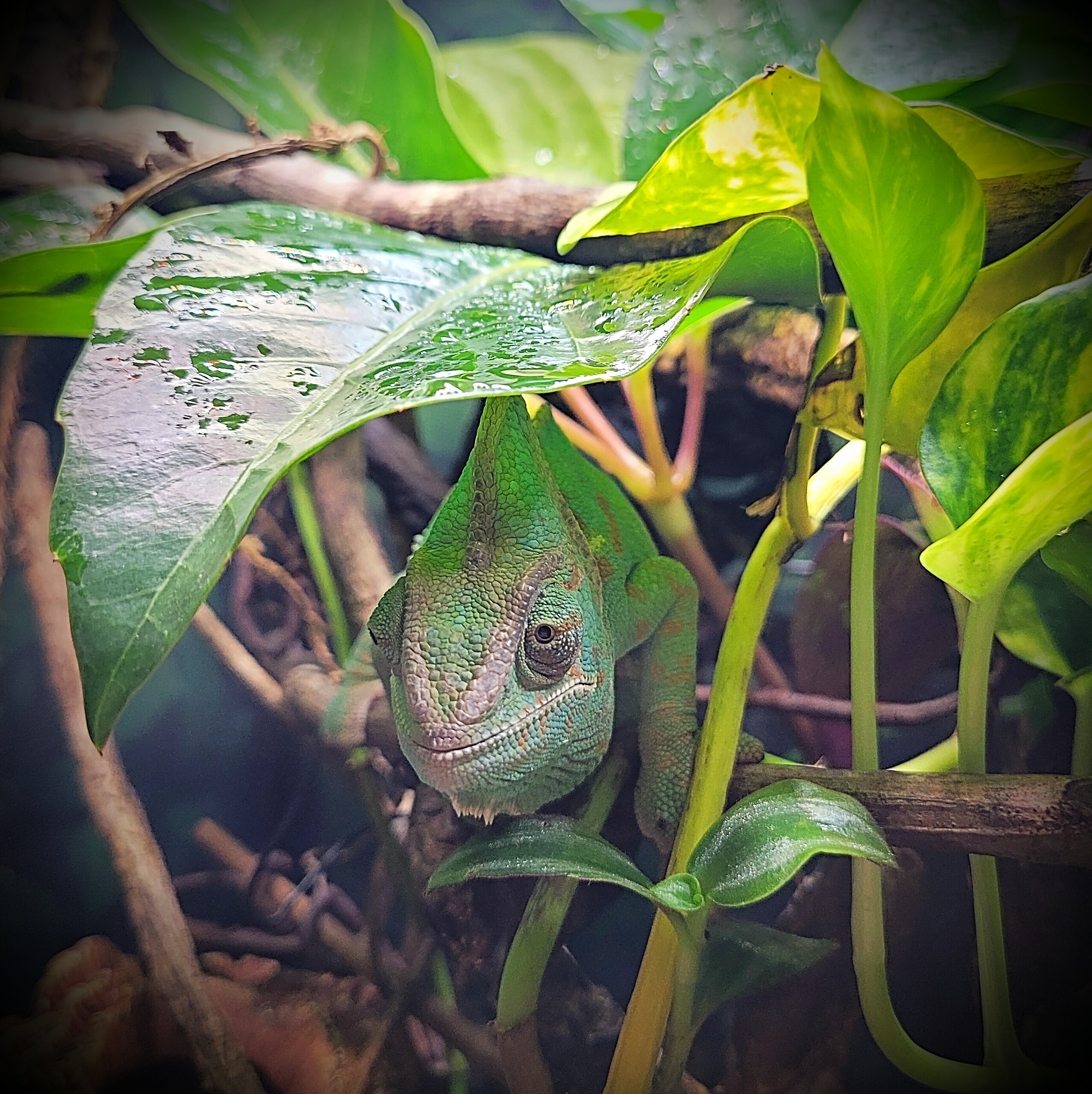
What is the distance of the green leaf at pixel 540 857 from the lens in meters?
0.55

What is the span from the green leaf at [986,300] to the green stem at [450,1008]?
0.56 metres

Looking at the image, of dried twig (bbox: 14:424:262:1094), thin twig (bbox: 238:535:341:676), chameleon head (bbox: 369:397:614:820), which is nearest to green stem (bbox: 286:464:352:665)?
thin twig (bbox: 238:535:341:676)

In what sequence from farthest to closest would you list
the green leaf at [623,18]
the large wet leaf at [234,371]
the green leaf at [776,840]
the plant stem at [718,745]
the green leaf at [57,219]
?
the green leaf at [623,18] → the green leaf at [57,219] → the plant stem at [718,745] → the green leaf at [776,840] → the large wet leaf at [234,371]

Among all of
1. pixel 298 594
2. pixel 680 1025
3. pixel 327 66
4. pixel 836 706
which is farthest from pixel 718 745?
pixel 327 66

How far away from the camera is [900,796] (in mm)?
566

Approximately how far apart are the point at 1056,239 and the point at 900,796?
42cm

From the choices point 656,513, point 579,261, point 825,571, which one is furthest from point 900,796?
point 579,261

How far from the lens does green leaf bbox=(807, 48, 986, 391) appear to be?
48 centimetres

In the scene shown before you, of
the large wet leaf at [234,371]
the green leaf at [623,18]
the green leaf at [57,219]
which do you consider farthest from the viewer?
the green leaf at [623,18]

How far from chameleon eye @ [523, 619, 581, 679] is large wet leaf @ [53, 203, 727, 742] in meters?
0.22

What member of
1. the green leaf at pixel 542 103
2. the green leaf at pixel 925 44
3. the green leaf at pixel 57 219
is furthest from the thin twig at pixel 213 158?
the green leaf at pixel 925 44

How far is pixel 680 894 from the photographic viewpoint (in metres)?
0.52

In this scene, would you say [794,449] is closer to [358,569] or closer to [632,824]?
[632,824]

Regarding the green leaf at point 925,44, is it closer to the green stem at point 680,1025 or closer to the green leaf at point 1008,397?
the green leaf at point 1008,397
